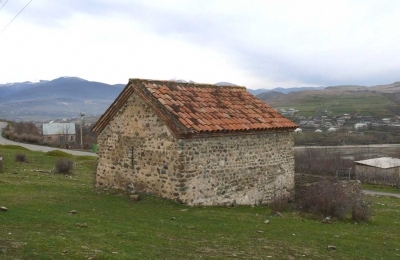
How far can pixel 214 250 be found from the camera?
25.1 feet

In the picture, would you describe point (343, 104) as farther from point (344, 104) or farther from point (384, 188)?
point (384, 188)

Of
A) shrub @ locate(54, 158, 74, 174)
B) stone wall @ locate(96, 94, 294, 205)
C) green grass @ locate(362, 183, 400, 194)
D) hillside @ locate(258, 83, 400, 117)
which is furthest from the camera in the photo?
hillside @ locate(258, 83, 400, 117)

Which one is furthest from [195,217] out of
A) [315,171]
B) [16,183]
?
[315,171]

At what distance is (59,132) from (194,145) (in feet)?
238

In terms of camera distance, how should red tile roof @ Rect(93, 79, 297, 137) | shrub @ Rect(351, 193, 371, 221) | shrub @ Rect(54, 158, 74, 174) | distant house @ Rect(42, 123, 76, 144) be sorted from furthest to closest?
distant house @ Rect(42, 123, 76, 144), shrub @ Rect(54, 158, 74, 174), shrub @ Rect(351, 193, 371, 221), red tile roof @ Rect(93, 79, 297, 137)

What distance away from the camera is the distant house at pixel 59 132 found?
7638 centimetres

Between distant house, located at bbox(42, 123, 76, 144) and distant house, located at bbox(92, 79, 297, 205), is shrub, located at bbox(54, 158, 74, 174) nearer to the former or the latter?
distant house, located at bbox(92, 79, 297, 205)

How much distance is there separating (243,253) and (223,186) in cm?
484

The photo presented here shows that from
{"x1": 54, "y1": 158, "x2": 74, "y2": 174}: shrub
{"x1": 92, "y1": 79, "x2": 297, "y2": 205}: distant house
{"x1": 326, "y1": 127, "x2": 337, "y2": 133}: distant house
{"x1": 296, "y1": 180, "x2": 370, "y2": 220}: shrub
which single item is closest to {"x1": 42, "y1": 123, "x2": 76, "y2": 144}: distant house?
{"x1": 54, "y1": 158, "x2": 74, "y2": 174}: shrub

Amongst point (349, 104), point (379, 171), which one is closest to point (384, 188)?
point (379, 171)

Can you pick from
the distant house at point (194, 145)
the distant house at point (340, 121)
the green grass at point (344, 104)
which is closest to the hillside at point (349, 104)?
the green grass at point (344, 104)

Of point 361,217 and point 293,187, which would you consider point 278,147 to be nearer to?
point 293,187

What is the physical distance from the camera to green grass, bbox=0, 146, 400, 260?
23.5 feet

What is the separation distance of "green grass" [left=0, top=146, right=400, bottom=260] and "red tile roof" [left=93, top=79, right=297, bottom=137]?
2.52 m
